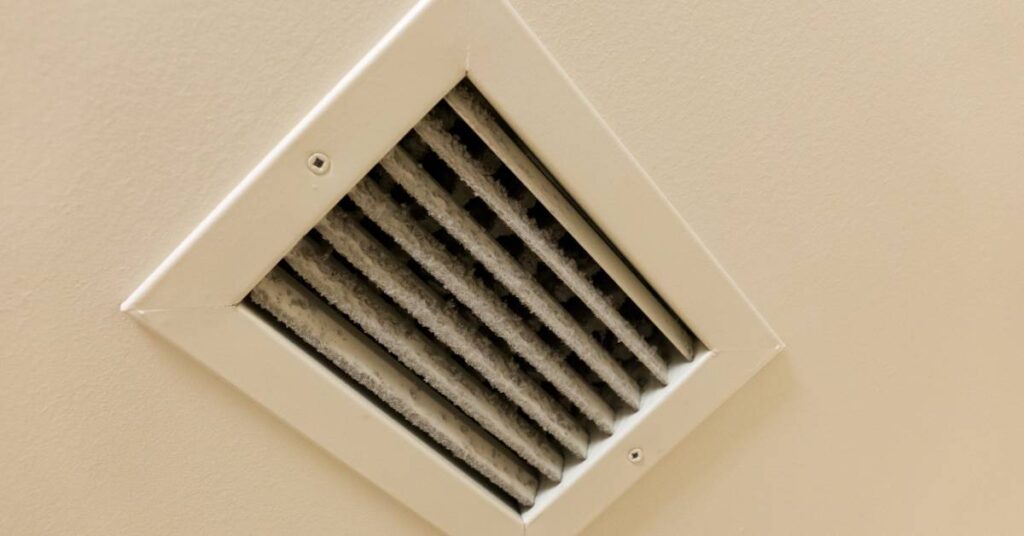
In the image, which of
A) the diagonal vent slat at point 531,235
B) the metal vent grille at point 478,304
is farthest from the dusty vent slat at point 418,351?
the diagonal vent slat at point 531,235

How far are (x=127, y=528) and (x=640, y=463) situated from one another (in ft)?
1.35

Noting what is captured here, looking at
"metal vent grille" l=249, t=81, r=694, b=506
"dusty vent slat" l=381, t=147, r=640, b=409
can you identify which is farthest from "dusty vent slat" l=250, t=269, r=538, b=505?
"dusty vent slat" l=381, t=147, r=640, b=409

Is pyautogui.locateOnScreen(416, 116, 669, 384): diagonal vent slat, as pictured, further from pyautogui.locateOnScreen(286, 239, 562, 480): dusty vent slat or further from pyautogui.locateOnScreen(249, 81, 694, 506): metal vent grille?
pyautogui.locateOnScreen(286, 239, 562, 480): dusty vent slat

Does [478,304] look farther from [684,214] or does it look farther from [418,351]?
[684,214]

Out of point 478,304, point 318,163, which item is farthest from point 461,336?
point 318,163

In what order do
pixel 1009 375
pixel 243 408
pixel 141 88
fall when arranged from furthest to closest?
pixel 1009 375, pixel 243 408, pixel 141 88

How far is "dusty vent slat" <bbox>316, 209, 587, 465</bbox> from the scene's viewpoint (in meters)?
0.50

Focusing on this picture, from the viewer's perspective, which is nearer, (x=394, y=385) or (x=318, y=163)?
(x=318, y=163)

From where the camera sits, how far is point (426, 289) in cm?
54

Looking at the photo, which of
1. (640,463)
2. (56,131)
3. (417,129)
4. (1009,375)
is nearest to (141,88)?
(56,131)

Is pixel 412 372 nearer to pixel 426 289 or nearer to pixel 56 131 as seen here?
pixel 426 289

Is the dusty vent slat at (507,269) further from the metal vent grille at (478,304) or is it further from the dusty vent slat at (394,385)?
the dusty vent slat at (394,385)

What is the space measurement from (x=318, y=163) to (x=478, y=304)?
0.16 metres

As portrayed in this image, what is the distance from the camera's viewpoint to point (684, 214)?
1.76 ft
